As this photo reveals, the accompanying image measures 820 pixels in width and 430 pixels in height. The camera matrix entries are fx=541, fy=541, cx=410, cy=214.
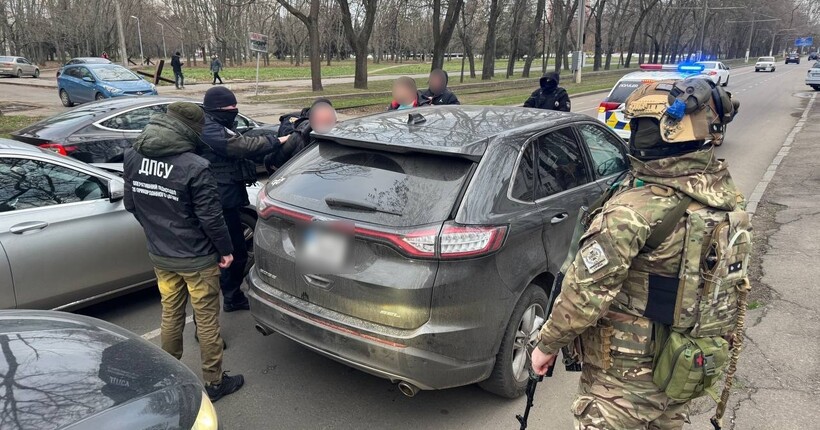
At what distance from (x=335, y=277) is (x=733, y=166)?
33.3ft

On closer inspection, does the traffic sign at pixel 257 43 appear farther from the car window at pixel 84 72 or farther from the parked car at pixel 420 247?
the parked car at pixel 420 247

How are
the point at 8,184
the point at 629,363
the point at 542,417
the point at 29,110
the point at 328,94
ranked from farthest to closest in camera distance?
1. the point at 328,94
2. the point at 29,110
3. the point at 8,184
4. the point at 542,417
5. the point at 629,363

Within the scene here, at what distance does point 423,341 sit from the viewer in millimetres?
2789

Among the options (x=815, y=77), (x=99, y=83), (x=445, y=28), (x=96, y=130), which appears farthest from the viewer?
(x=815, y=77)

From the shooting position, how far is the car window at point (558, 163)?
351cm

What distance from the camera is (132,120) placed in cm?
776

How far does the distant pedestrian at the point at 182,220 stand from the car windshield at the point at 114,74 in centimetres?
1860

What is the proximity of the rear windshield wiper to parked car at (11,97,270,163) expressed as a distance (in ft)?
17.9

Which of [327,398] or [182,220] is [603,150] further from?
[182,220]

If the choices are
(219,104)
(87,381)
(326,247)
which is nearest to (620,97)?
(219,104)

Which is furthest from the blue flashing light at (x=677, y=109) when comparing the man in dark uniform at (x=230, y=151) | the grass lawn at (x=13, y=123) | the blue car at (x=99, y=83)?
the blue car at (x=99, y=83)

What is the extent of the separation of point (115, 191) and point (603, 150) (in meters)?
3.94

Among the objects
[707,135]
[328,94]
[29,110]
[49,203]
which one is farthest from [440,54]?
[707,135]

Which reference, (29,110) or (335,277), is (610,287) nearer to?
(335,277)
